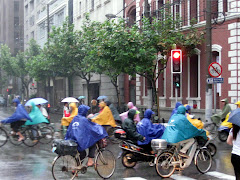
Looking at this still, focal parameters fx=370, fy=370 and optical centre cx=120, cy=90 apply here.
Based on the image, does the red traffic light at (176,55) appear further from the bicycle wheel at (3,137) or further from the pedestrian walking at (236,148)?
the pedestrian walking at (236,148)

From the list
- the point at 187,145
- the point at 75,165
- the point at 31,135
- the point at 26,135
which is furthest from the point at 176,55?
the point at 75,165

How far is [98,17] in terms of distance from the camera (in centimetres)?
3547

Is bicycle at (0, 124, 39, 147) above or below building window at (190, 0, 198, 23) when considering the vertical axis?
below

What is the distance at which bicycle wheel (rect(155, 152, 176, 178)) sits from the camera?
8758 millimetres

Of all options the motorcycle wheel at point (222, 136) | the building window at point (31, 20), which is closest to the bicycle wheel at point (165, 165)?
the motorcycle wheel at point (222, 136)

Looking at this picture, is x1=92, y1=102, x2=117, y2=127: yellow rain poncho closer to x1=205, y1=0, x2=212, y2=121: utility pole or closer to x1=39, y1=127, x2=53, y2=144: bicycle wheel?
x1=39, y1=127, x2=53, y2=144: bicycle wheel

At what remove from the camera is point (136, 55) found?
19.6m

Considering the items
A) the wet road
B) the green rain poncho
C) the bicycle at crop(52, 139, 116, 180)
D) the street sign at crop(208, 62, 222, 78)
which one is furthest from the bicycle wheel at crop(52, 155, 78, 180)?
the street sign at crop(208, 62, 222, 78)

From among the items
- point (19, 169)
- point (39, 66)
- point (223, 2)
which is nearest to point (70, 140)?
point (19, 169)

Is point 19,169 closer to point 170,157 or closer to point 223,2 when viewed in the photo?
point 170,157

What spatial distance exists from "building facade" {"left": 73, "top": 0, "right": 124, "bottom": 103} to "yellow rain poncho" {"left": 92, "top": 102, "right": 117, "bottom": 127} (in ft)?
49.0

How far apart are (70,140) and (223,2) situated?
50.0 ft

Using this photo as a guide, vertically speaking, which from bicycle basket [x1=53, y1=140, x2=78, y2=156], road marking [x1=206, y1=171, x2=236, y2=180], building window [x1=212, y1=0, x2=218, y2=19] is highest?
building window [x1=212, y1=0, x2=218, y2=19]

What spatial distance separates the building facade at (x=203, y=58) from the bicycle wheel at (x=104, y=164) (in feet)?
30.1
